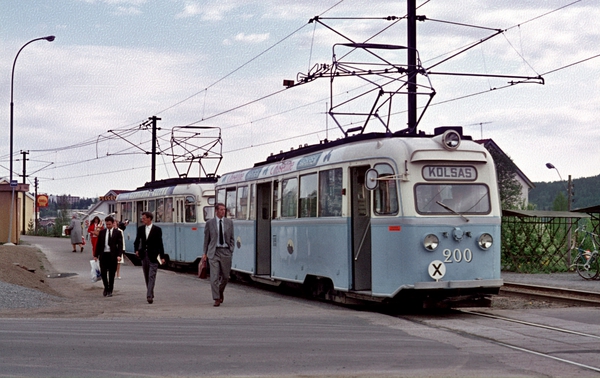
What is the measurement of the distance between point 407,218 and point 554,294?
23.5 feet

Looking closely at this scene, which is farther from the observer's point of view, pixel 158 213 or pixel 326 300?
pixel 158 213

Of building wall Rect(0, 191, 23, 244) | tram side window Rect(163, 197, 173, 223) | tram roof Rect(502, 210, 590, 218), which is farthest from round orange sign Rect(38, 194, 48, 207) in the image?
tram roof Rect(502, 210, 590, 218)

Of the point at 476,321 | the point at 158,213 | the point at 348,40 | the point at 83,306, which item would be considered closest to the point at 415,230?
the point at 476,321

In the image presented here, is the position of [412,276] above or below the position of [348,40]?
below

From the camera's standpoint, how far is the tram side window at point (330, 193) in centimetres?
1585

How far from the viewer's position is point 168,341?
10.7 metres

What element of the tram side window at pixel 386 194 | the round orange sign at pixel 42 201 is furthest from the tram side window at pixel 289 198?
the round orange sign at pixel 42 201

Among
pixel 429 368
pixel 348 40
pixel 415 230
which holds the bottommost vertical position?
pixel 429 368

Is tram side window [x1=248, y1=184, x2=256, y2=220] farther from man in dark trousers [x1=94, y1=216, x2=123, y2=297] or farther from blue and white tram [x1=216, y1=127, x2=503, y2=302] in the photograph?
blue and white tram [x1=216, y1=127, x2=503, y2=302]

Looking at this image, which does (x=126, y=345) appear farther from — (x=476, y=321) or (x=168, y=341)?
(x=476, y=321)

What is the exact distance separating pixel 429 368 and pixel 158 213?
2344 centimetres

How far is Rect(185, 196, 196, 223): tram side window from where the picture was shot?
28344 millimetres

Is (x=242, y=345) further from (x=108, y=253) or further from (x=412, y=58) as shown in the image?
(x=412, y=58)

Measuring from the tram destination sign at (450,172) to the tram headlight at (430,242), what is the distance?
0.92 meters
